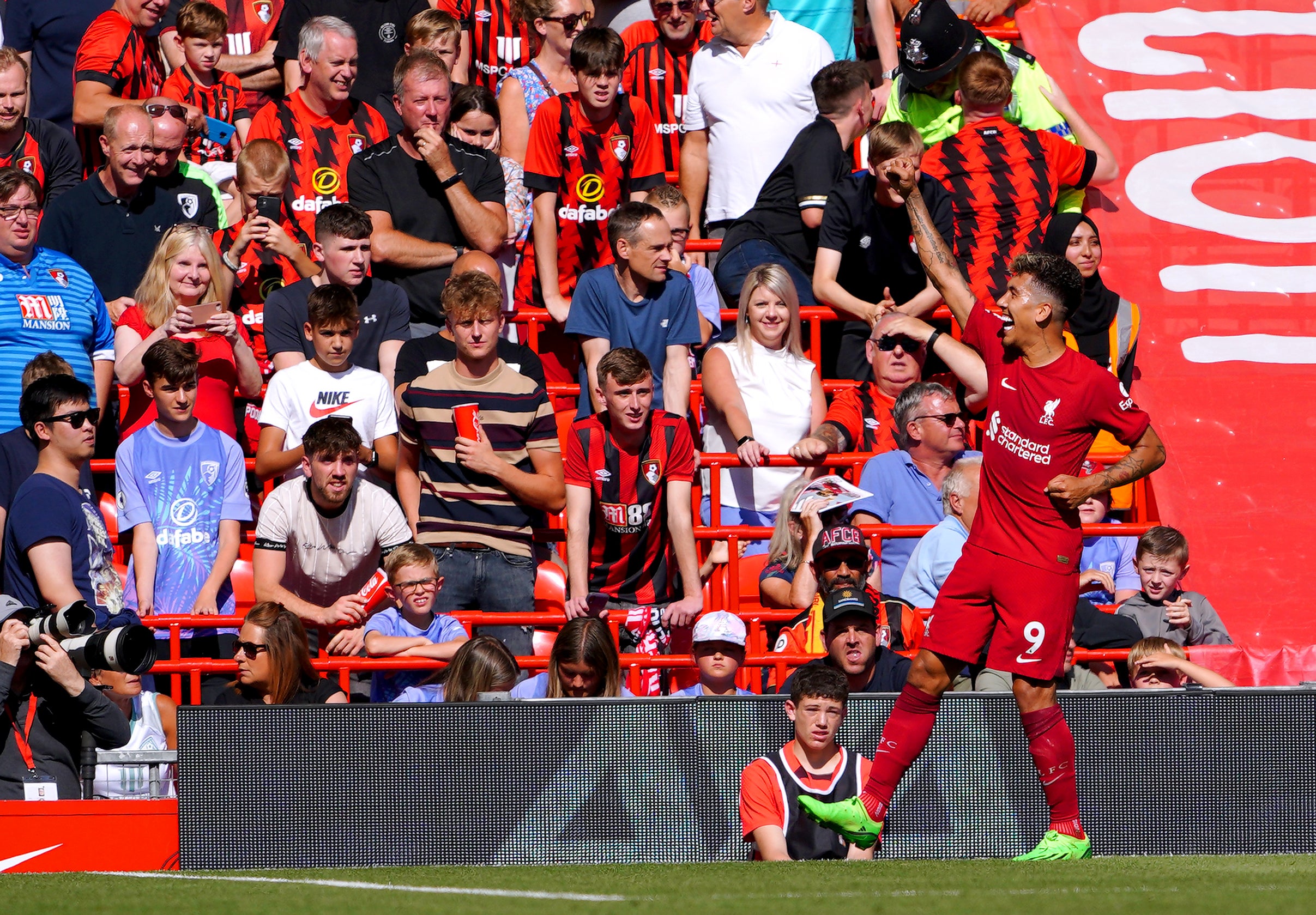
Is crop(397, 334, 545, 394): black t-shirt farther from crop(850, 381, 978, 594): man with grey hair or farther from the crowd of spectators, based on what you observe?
crop(850, 381, 978, 594): man with grey hair

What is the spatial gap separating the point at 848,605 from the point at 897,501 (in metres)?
1.74

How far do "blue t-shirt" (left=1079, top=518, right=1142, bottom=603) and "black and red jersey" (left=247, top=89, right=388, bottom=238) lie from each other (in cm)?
474

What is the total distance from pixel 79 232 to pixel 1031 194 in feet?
17.9

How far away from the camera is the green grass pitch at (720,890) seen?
4.45m

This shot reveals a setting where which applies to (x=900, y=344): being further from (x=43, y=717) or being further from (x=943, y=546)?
(x=43, y=717)

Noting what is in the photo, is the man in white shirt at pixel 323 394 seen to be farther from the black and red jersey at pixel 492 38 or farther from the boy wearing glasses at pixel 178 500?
the black and red jersey at pixel 492 38

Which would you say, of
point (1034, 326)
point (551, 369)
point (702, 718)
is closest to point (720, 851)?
point (702, 718)

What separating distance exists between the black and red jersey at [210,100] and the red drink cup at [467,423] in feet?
11.0

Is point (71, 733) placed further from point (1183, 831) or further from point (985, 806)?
point (1183, 831)

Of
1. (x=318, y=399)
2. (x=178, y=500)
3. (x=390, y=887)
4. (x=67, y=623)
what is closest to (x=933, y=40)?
(x=318, y=399)

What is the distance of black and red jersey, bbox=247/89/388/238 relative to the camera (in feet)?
31.7

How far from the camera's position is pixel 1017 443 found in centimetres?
598

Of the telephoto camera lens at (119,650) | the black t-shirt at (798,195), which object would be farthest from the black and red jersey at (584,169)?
the telephoto camera lens at (119,650)

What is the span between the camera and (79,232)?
9.27m
